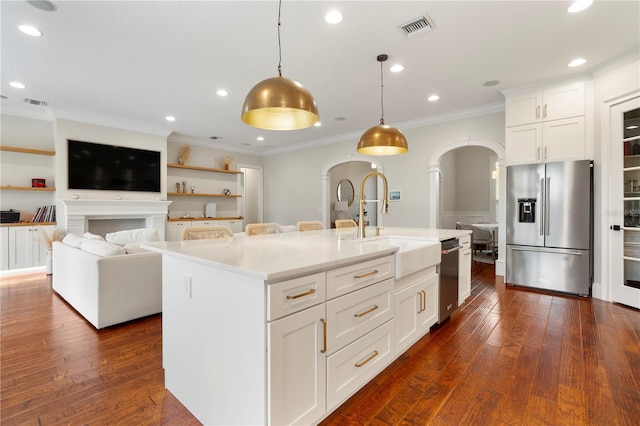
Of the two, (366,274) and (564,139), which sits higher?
(564,139)

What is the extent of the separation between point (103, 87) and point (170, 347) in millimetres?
3983

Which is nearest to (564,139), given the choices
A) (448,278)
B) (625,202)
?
(625,202)

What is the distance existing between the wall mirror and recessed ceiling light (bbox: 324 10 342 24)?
6.73m

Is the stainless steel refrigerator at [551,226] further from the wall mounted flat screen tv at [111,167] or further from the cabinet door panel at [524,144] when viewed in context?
the wall mounted flat screen tv at [111,167]

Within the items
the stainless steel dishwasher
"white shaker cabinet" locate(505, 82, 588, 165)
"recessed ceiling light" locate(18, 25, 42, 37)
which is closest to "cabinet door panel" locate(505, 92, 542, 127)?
"white shaker cabinet" locate(505, 82, 588, 165)

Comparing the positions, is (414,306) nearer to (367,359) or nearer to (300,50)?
(367,359)

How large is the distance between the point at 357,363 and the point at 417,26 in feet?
9.29

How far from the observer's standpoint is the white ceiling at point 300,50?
244 centimetres

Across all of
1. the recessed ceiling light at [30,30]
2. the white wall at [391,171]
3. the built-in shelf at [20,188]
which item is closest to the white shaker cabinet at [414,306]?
the white wall at [391,171]

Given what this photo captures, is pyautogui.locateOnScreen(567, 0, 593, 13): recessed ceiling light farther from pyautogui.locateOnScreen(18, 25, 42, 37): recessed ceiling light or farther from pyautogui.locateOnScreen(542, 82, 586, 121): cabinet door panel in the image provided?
pyautogui.locateOnScreen(18, 25, 42, 37): recessed ceiling light

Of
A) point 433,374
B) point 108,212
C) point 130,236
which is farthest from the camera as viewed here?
point 108,212

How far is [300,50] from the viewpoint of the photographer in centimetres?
304

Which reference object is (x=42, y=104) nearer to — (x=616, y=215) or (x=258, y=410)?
(x=258, y=410)

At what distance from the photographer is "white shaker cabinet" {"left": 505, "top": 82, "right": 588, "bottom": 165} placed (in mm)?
3713
